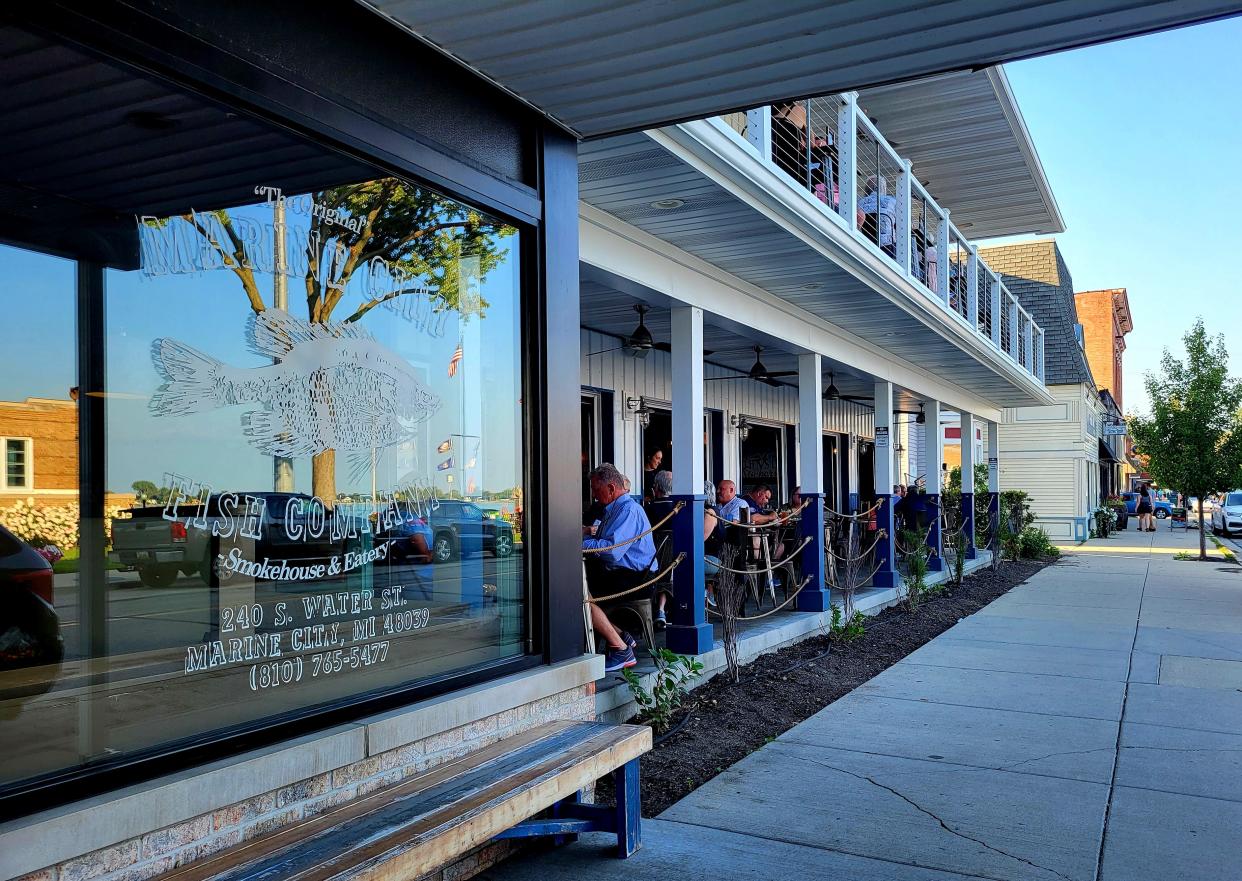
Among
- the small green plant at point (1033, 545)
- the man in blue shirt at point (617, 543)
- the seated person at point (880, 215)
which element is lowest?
the small green plant at point (1033, 545)

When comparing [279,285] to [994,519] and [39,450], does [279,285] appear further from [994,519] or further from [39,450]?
[994,519]

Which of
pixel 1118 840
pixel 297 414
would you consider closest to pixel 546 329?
pixel 297 414

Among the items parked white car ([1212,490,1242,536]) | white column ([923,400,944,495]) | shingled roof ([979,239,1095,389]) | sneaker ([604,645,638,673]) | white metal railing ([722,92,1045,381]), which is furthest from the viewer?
parked white car ([1212,490,1242,536])

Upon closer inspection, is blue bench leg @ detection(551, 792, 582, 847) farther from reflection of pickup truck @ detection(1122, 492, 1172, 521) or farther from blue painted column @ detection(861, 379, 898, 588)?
reflection of pickup truck @ detection(1122, 492, 1172, 521)

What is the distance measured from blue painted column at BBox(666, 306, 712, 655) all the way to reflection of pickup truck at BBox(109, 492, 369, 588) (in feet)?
14.7

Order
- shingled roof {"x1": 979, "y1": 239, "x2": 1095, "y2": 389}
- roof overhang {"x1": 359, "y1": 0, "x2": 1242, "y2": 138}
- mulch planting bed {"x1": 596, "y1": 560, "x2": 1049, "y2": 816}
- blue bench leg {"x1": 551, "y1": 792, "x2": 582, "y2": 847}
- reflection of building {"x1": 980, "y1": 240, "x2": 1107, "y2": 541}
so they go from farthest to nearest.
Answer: reflection of building {"x1": 980, "y1": 240, "x2": 1107, "y2": 541} < shingled roof {"x1": 979, "y1": 239, "x2": 1095, "y2": 389} < mulch planting bed {"x1": 596, "y1": 560, "x2": 1049, "y2": 816} < blue bench leg {"x1": 551, "y1": 792, "x2": 582, "y2": 847} < roof overhang {"x1": 359, "y1": 0, "x2": 1242, "y2": 138}

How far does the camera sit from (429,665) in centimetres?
393

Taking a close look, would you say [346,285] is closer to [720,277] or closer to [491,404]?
[491,404]

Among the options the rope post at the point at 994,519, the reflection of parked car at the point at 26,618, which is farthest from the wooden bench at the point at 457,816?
the rope post at the point at 994,519

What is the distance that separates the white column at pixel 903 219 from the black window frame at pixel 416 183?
5.54 metres

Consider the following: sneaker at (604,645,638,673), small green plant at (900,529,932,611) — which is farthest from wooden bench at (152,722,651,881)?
small green plant at (900,529,932,611)

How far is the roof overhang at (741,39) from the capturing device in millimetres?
3502

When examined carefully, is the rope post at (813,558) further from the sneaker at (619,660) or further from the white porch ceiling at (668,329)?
the sneaker at (619,660)

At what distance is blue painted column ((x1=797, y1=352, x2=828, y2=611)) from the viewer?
402 inches
